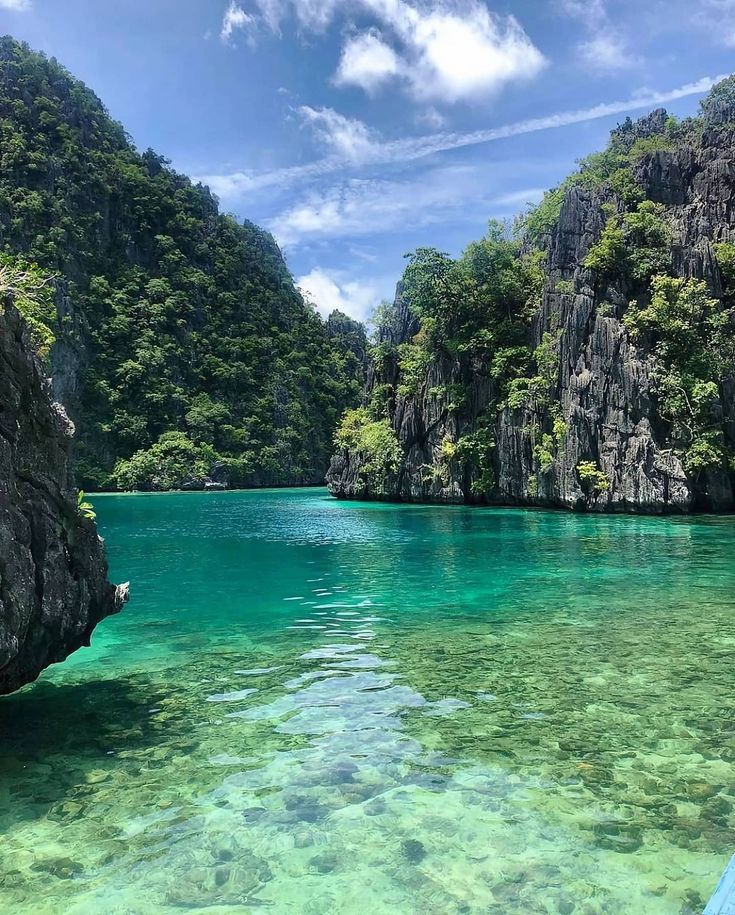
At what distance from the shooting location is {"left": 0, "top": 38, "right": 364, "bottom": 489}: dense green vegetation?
76.7 meters

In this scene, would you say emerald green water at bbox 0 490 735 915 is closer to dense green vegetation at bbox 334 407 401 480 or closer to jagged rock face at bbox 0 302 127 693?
jagged rock face at bbox 0 302 127 693

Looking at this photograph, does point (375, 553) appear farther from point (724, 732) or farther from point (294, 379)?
point (294, 379)

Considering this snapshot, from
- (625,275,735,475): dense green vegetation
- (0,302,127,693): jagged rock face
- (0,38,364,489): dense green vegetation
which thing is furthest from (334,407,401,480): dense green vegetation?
(0,302,127,693): jagged rock face

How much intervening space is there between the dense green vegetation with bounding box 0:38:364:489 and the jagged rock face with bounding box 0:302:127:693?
230ft

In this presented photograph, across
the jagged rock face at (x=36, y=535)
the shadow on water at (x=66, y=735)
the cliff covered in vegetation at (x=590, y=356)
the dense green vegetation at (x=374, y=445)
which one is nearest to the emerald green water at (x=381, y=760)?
the shadow on water at (x=66, y=735)

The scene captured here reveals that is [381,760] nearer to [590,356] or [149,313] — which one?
[590,356]

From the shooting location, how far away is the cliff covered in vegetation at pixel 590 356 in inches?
1291

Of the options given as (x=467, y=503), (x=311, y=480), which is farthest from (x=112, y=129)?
(x=467, y=503)

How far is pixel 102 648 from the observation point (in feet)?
34.1

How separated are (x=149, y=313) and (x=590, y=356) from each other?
67576mm

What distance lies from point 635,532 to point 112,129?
102516 mm

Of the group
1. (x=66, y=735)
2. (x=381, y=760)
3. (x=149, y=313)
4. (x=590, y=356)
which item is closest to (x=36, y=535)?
(x=66, y=735)

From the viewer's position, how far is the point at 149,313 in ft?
283

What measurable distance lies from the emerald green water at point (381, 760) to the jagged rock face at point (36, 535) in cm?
111
